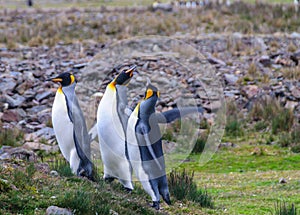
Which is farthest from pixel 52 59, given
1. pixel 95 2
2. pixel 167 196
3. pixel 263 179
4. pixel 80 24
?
pixel 95 2

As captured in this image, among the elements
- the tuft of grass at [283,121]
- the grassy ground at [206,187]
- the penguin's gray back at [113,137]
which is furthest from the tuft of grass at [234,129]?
the penguin's gray back at [113,137]

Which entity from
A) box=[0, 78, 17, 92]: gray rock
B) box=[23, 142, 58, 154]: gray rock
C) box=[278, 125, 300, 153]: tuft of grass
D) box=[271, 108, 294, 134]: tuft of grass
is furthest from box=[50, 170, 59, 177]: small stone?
box=[0, 78, 17, 92]: gray rock

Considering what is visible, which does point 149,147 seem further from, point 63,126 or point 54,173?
point 63,126

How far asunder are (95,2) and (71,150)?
4017 cm

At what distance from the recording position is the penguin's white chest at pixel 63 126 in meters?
11.3

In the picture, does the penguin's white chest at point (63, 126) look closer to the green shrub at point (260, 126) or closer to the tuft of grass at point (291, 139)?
the tuft of grass at point (291, 139)

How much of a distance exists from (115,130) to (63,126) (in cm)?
165

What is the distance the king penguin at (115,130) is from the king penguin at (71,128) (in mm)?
493

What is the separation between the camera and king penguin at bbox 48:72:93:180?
1098 centimetres

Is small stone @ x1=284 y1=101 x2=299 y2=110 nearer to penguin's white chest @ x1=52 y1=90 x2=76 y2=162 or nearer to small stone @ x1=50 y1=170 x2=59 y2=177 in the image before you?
penguin's white chest @ x1=52 y1=90 x2=76 y2=162

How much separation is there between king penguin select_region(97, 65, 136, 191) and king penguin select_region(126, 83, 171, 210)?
0.69 metres

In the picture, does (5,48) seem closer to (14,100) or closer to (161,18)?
(14,100)

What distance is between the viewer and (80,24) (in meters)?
32.2

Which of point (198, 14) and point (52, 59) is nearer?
point (52, 59)
